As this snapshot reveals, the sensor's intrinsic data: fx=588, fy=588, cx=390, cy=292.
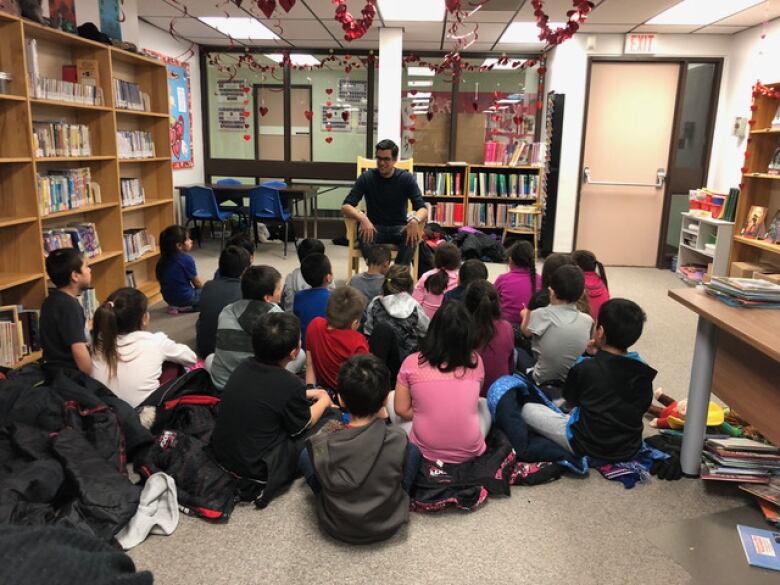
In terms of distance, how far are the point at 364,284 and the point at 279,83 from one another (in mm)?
5847

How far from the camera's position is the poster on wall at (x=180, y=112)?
7383 mm

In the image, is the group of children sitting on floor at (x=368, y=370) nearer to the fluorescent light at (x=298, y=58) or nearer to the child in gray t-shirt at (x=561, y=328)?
the child in gray t-shirt at (x=561, y=328)

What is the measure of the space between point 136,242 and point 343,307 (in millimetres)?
3019

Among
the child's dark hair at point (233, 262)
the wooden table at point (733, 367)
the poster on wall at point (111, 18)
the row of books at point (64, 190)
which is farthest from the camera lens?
the poster on wall at point (111, 18)

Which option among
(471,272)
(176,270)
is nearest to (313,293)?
(471,272)

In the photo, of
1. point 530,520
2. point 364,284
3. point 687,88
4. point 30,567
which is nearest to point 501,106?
point 687,88

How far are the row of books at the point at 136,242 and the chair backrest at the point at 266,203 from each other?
1744 millimetres

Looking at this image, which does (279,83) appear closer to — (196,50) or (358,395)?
(196,50)

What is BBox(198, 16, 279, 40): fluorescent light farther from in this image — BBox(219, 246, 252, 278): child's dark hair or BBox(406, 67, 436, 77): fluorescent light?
BBox(219, 246, 252, 278): child's dark hair

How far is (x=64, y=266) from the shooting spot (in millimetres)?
3002

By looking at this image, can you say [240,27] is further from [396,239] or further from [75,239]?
[75,239]

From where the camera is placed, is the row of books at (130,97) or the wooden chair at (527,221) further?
the wooden chair at (527,221)

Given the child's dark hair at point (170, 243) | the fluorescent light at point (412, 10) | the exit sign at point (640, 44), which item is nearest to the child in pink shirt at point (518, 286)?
the child's dark hair at point (170, 243)

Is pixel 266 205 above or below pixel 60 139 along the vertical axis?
below
